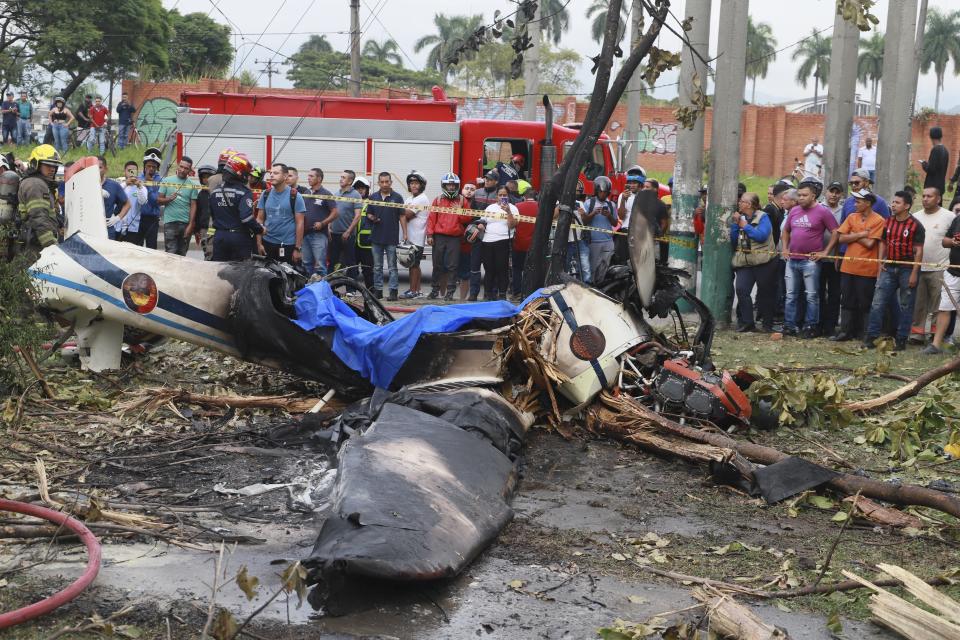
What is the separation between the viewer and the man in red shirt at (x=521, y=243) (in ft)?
50.1

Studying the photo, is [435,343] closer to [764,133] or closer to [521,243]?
[521,243]

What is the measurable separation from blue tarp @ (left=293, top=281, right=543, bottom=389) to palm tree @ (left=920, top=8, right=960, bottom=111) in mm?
84923

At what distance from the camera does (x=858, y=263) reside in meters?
12.4

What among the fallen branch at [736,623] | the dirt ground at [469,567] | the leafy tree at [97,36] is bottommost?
the dirt ground at [469,567]

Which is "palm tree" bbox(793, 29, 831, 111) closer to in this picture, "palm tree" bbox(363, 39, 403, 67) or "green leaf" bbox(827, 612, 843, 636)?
"palm tree" bbox(363, 39, 403, 67)

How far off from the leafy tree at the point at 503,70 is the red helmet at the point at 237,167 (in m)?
60.7

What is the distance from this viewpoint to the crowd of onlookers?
11883 millimetres

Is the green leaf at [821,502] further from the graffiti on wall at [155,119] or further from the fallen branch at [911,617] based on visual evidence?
the graffiti on wall at [155,119]

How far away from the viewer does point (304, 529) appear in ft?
18.1

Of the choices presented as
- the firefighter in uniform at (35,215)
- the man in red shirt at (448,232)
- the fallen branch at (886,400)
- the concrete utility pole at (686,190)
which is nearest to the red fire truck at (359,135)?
the man in red shirt at (448,232)

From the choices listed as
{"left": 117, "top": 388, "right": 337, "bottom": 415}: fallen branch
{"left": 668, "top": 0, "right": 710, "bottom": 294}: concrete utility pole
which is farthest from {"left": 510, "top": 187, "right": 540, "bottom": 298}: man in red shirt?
{"left": 117, "top": 388, "right": 337, "bottom": 415}: fallen branch

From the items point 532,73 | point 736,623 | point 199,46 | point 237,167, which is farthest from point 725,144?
point 199,46

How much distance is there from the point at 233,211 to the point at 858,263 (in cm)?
719

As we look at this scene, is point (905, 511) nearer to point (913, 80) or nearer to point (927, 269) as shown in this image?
point (927, 269)
